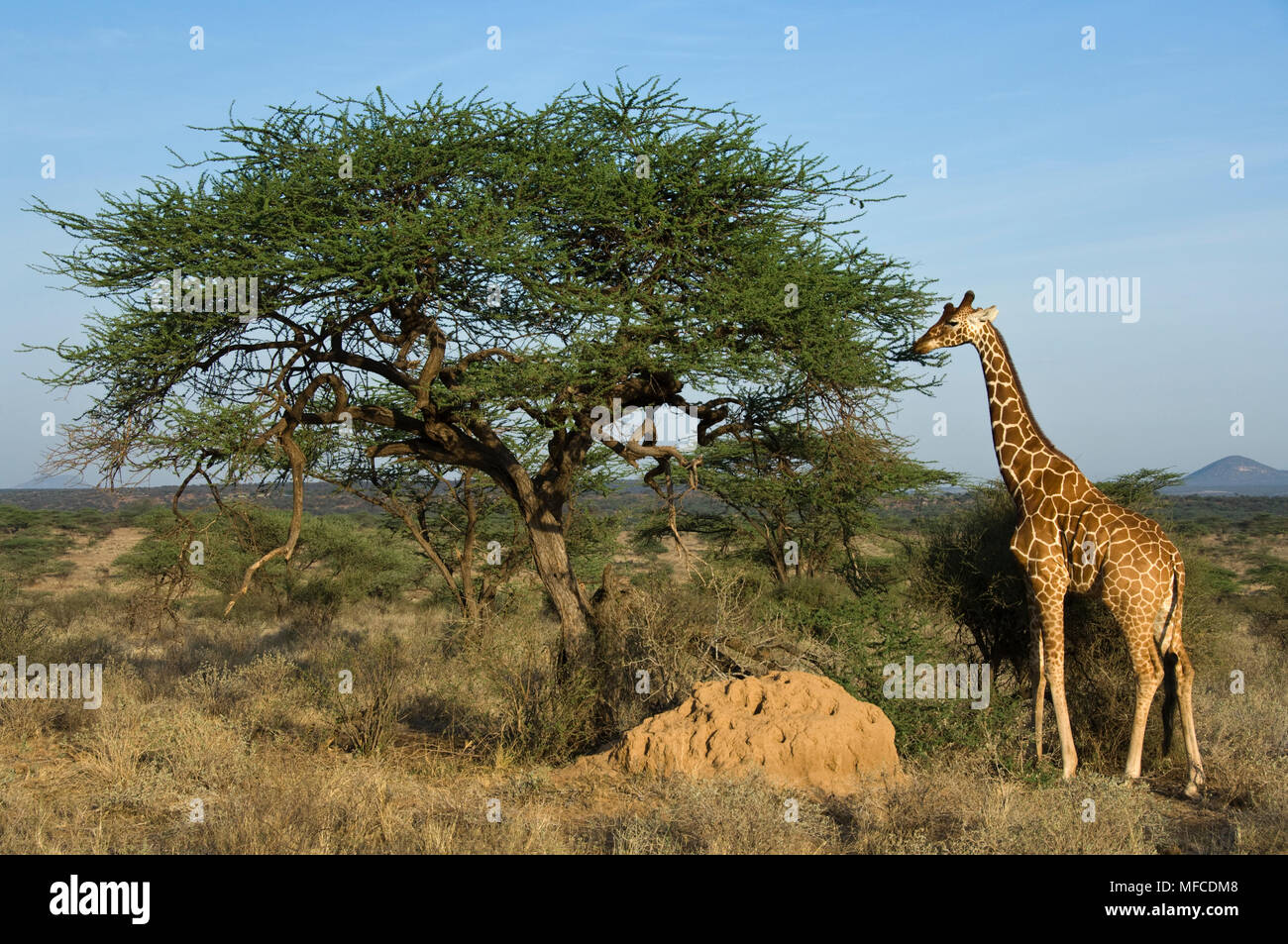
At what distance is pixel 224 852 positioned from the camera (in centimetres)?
604

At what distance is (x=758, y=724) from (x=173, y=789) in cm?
458

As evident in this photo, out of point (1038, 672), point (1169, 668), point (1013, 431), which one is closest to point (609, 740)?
point (1038, 672)

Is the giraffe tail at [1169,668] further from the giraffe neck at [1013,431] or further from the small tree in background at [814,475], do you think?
the small tree in background at [814,475]

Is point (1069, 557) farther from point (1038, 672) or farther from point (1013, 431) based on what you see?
point (1013, 431)

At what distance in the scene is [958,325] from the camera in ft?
27.9

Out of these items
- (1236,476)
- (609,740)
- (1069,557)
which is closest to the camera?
(1069,557)

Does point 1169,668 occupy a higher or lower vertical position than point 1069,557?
lower

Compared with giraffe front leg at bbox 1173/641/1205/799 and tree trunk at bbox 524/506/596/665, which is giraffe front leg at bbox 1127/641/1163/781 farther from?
tree trunk at bbox 524/506/596/665

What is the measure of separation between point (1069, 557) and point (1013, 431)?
3.81 ft

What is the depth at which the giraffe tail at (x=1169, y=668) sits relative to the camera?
784cm

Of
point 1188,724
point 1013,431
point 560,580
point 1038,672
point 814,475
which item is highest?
point 1013,431

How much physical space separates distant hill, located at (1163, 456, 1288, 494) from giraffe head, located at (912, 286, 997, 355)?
142 metres

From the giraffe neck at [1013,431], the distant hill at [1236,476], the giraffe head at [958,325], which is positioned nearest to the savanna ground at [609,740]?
the giraffe neck at [1013,431]
